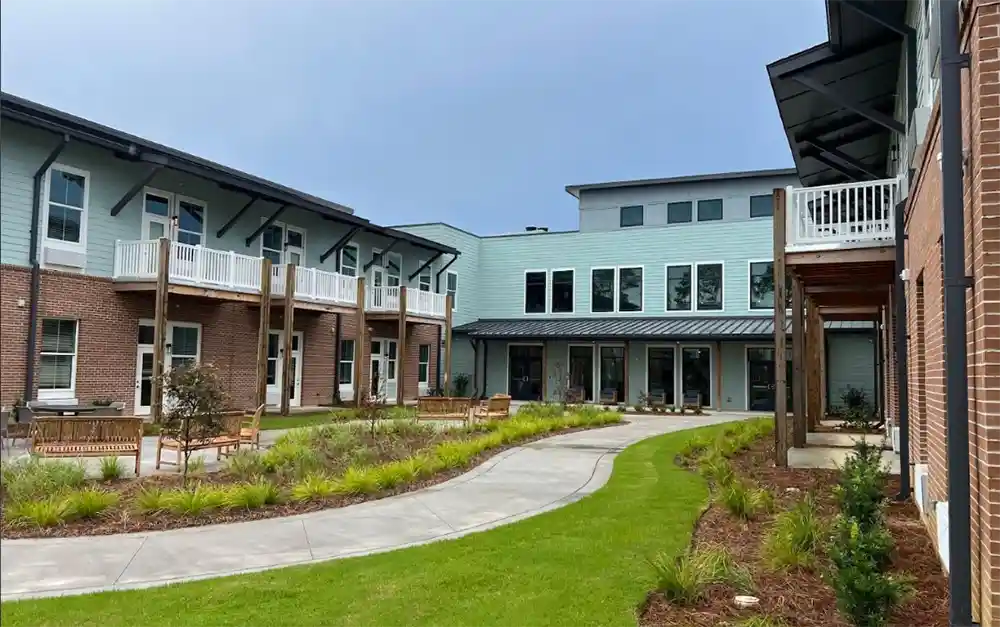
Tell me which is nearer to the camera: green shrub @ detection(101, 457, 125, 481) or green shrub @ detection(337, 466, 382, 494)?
green shrub @ detection(337, 466, 382, 494)

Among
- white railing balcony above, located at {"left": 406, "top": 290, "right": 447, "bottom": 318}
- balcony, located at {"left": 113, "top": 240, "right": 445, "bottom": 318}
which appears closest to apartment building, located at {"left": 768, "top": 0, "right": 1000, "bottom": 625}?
balcony, located at {"left": 113, "top": 240, "right": 445, "bottom": 318}

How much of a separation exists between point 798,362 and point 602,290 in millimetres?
20847

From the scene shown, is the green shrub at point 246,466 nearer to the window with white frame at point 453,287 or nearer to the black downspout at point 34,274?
the black downspout at point 34,274

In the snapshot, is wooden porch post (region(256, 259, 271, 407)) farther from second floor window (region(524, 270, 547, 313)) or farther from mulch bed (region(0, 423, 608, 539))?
second floor window (region(524, 270, 547, 313))

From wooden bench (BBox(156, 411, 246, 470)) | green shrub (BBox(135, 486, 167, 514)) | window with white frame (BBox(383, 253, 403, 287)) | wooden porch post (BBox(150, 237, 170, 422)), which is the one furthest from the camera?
window with white frame (BBox(383, 253, 403, 287))

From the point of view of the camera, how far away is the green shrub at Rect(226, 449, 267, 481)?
33.9 ft

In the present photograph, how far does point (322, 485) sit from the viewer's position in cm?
934

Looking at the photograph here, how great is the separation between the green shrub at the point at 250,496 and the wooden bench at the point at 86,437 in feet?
8.64

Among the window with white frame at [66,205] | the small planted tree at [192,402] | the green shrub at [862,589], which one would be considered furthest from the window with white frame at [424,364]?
the green shrub at [862,589]

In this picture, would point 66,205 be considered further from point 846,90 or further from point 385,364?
point 846,90

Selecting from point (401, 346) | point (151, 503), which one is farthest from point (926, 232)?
point (401, 346)

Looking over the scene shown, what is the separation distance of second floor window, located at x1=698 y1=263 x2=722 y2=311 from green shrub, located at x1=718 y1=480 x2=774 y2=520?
23.6 m

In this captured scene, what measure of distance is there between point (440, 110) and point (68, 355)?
16.7 meters

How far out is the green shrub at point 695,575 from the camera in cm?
544
